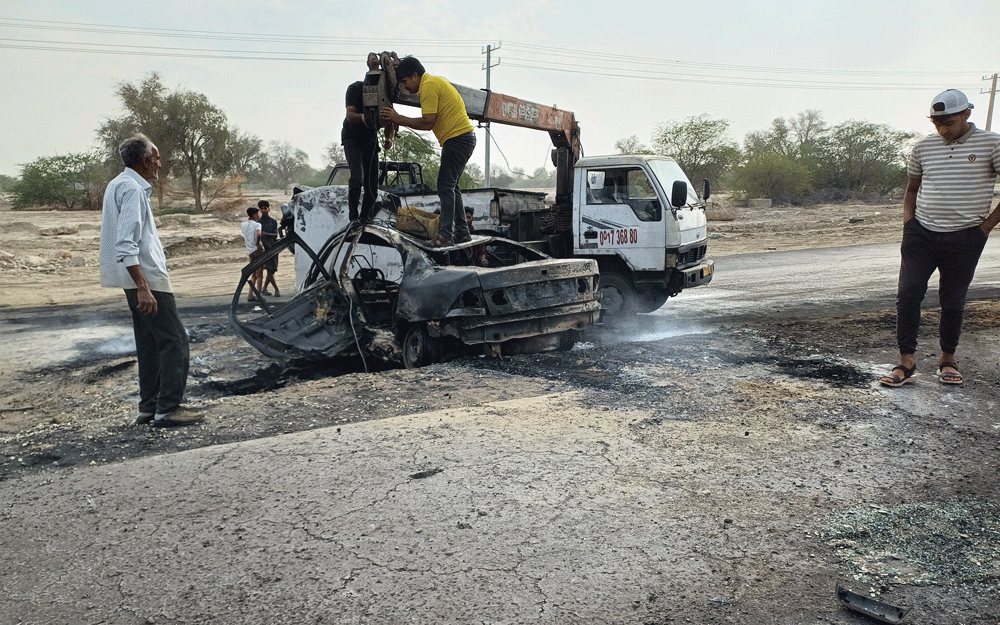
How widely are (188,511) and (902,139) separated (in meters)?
42.3

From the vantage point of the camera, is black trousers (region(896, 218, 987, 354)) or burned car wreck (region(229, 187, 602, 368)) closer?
black trousers (region(896, 218, 987, 354))

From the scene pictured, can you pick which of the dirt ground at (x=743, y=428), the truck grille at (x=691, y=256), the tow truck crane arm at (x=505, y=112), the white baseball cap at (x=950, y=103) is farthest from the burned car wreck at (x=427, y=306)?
the white baseball cap at (x=950, y=103)

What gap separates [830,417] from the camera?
4.36 meters

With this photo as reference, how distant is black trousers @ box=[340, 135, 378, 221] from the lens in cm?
779

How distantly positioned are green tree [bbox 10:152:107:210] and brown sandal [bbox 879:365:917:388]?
1366 inches

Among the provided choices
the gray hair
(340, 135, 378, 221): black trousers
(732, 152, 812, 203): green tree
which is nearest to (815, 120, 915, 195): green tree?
(732, 152, 812, 203): green tree

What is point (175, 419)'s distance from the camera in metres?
4.50

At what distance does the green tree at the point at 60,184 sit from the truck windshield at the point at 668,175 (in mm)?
30657

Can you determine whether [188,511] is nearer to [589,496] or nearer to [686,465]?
[589,496]

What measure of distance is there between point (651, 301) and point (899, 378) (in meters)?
4.60

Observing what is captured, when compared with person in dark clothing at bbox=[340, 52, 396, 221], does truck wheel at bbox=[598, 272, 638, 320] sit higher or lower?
lower

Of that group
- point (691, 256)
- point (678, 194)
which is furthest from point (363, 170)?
point (691, 256)

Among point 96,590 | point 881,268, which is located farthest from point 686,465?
point 881,268

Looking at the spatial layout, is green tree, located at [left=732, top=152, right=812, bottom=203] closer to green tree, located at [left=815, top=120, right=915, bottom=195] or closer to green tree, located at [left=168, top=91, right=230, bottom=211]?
green tree, located at [left=815, top=120, right=915, bottom=195]
